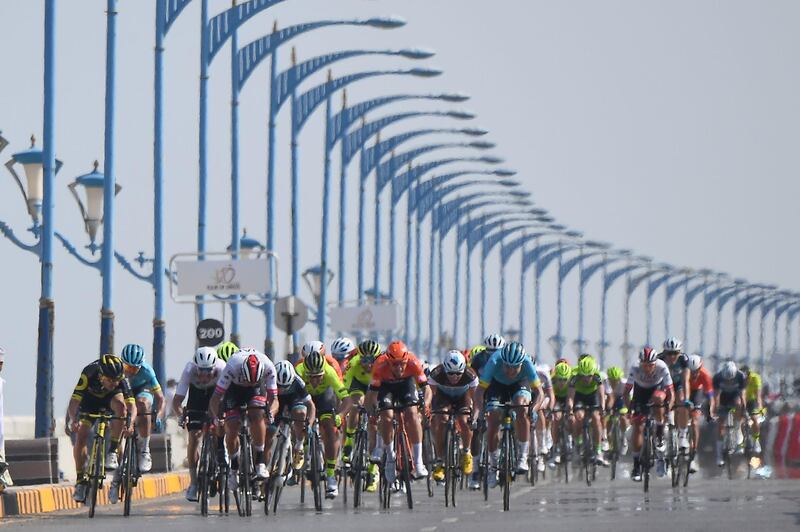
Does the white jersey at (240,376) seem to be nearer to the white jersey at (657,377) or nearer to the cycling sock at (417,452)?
the cycling sock at (417,452)

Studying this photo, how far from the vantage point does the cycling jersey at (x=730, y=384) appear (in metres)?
37.2

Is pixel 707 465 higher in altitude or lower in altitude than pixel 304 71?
lower

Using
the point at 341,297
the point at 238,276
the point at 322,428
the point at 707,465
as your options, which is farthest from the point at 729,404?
the point at 341,297

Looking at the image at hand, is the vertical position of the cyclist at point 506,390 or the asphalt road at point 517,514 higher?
the cyclist at point 506,390

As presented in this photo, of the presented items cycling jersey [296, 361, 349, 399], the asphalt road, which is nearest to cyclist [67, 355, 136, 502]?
the asphalt road

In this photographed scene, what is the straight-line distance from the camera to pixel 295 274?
53812mm

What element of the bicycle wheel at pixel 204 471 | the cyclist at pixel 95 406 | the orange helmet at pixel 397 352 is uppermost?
the orange helmet at pixel 397 352

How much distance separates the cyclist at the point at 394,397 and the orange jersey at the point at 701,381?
7901 mm

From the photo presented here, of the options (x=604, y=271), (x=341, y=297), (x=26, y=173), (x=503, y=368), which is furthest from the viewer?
(x=604, y=271)

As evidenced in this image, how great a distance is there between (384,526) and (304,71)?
1050 inches

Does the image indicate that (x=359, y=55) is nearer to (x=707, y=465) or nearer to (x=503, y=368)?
(x=707, y=465)

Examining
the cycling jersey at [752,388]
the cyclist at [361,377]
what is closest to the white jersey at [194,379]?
the cyclist at [361,377]

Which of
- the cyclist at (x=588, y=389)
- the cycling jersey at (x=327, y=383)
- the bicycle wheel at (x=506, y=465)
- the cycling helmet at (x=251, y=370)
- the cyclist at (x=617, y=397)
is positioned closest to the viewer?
the cycling helmet at (x=251, y=370)

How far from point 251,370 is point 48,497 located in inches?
147
